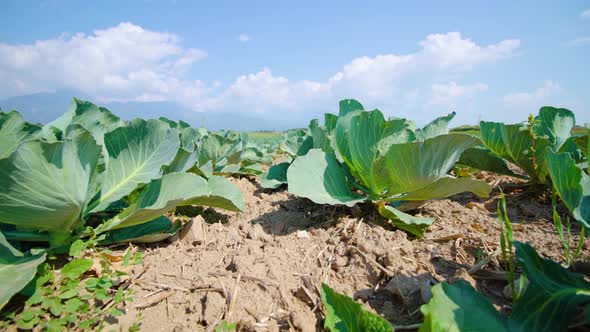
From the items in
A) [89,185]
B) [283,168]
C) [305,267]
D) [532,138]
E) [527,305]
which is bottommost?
[305,267]

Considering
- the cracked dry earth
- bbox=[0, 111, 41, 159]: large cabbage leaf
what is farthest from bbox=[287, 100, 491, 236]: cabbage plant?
bbox=[0, 111, 41, 159]: large cabbage leaf

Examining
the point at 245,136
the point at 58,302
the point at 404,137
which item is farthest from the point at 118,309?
the point at 245,136

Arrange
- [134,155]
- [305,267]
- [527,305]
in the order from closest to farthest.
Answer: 1. [527,305]
2. [305,267]
3. [134,155]

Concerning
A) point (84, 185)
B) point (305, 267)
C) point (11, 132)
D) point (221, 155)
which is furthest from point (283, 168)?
point (11, 132)

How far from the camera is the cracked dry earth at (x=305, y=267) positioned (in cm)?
125

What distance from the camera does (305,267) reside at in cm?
152

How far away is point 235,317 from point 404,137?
5.37ft

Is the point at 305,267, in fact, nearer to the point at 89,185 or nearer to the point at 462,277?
the point at 462,277

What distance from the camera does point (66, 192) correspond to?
1.28m

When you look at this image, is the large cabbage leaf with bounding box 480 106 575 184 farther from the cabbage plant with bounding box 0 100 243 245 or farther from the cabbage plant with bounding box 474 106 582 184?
the cabbage plant with bounding box 0 100 243 245

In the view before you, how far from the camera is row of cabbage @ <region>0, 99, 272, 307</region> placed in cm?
119

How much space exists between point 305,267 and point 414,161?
33.2 inches

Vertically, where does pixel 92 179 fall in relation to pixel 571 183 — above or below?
below

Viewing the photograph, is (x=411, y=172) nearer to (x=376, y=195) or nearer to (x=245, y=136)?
(x=376, y=195)
